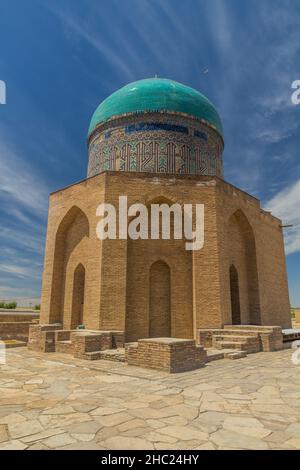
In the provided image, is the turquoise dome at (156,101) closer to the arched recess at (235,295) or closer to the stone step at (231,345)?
the arched recess at (235,295)

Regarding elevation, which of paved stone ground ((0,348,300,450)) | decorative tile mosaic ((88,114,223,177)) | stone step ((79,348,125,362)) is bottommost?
paved stone ground ((0,348,300,450))

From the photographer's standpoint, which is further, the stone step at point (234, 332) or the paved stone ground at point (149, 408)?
the stone step at point (234, 332)

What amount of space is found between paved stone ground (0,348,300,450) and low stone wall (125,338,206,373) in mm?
226

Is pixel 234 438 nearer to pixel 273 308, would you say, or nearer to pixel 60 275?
pixel 60 275

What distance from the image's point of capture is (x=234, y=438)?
8.90ft

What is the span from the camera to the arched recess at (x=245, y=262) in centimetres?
1079

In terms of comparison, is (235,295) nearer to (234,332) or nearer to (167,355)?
(234,332)

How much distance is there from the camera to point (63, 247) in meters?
11.1

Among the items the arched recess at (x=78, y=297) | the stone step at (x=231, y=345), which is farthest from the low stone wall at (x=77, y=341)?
the stone step at (x=231, y=345)

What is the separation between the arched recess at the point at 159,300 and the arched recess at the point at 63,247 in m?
2.49

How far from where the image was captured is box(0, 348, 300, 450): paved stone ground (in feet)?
8.73

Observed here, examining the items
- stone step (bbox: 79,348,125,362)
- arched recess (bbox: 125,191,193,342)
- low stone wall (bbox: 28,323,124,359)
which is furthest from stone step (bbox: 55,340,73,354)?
arched recess (bbox: 125,191,193,342)

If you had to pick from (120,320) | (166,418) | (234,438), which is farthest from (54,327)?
(234,438)

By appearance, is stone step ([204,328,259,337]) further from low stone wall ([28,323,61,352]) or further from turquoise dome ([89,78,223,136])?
turquoise dome ([89,78,223,136])
